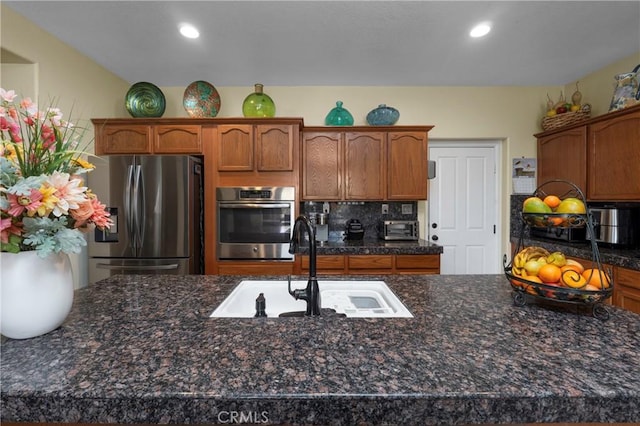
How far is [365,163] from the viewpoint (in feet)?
9.75

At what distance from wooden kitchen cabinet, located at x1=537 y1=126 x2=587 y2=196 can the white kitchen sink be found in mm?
2610

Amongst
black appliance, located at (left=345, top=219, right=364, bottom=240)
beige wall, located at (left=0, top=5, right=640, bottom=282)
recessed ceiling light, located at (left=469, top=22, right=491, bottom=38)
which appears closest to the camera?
recessed ceiling light, located at (left=469, top=22, right=491, bottom=38)

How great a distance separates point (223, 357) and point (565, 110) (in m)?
3.81

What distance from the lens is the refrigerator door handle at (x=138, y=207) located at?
2508 millimetres

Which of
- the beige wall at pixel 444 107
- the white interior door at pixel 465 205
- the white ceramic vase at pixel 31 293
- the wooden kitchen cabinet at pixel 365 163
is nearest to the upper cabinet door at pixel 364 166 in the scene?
the wooden kitchen cabinet at pixel 365 163

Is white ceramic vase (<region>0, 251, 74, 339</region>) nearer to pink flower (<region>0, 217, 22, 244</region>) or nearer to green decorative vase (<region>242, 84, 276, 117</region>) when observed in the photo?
pink flower (<region>0, 217, 22, 244</region>)

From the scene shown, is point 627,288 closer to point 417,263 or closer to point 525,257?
point 417,263

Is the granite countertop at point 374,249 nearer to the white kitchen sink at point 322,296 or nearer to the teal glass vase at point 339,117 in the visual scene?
the white kitchen sink at point 322,296

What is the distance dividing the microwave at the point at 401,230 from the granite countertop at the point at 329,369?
2096 millimetres

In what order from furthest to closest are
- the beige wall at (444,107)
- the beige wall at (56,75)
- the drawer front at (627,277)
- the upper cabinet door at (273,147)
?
the beige wall at (444,107) → the upper cabinet door at (273,147) → the beige wall at (56,75) → the drawer front at (627,277)

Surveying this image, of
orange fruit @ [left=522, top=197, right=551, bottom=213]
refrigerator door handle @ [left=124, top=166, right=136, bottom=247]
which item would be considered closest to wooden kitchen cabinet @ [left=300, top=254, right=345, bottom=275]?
refrigerator door handle @ [left=124, top=166, right=136, bottom=247]

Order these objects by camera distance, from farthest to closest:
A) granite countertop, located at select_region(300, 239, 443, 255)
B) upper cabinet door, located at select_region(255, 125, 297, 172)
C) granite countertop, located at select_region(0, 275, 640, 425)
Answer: upper cabinet door, located at select_region(255, 125, 297, 172)
granite countertop, located at select_region(300, 239, 443, 255)
granite countertop, located at select_region(0, 275, 640, 425)

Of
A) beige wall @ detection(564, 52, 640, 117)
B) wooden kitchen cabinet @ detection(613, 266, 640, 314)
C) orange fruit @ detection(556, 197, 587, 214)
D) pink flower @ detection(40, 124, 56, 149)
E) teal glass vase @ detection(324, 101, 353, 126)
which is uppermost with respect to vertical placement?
beige wall @ detection(564, 52, 640, 117)

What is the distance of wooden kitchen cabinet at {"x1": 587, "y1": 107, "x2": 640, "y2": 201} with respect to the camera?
2.23 metres
